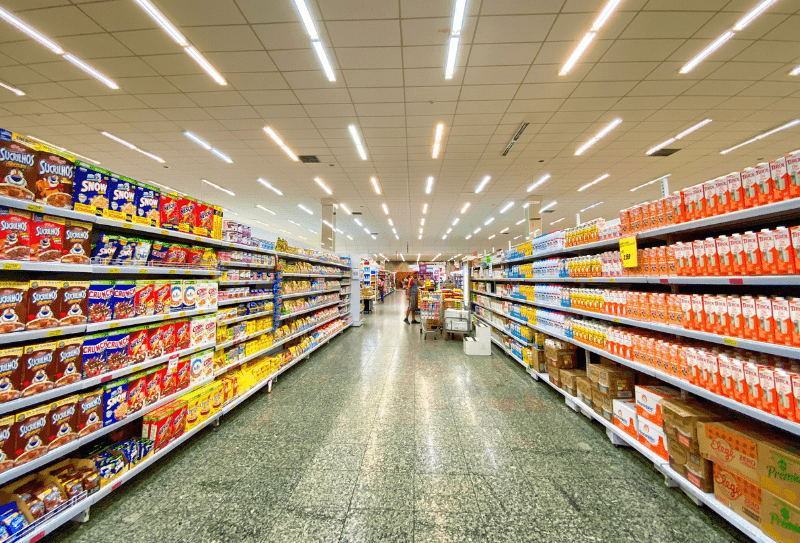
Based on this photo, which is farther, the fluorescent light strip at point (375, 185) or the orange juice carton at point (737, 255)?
the fluorescent light strip at point (375, 185)

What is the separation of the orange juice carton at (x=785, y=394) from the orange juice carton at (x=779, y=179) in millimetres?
899

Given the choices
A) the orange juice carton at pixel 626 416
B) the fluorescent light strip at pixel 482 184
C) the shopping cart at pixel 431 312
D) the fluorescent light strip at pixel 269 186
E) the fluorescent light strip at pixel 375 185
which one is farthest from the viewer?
the fluorescent light strip at pixel 269 186

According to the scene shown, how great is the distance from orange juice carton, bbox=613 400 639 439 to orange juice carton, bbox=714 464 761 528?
57cm

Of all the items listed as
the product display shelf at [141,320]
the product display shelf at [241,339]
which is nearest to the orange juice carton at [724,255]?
the product display shelf at [141,320]

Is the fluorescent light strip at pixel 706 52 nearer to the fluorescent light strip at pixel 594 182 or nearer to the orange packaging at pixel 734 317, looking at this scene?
the orange packaging at pixel 734 317

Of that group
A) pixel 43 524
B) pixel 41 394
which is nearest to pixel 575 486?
pixel 43 524

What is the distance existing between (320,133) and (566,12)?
414cm

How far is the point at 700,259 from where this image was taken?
66.6 inches

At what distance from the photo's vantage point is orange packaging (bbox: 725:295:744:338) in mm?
1468

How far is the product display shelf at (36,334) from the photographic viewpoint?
126cm

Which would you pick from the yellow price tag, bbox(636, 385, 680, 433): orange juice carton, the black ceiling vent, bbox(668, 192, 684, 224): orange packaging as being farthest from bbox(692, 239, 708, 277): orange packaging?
the black ceiling vent

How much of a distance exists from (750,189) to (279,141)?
6.52m

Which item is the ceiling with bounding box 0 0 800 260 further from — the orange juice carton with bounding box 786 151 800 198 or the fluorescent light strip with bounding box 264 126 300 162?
the orange juice carton with bounding box 786 151 800 198

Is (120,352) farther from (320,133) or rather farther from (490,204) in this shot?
(490,204)
